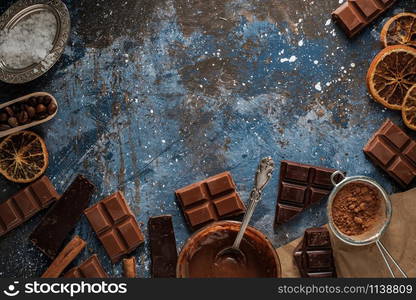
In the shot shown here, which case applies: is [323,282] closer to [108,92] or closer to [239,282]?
[239,282]

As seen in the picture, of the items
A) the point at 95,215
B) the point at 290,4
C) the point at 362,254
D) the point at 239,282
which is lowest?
the point at 362,254

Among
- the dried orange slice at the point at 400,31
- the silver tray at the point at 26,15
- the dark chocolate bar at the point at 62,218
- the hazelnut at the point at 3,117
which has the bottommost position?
the dried orange slice at the point at 400,31

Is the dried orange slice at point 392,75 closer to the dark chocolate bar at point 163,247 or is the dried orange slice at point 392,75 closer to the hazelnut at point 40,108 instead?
the dark chocolate bar at point 163,247

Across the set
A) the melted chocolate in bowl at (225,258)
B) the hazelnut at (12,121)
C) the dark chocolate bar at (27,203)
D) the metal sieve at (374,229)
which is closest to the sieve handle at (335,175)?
the metal sieve at (374,229)

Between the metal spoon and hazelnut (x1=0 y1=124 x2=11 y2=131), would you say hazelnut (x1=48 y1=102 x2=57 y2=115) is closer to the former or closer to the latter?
hazelnut (x1=0 y1=124 x2=11 y2=131)

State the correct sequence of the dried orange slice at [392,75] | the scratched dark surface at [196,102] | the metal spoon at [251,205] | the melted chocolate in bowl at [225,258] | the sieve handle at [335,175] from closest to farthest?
the metal spoon at [251,205] → the melted chocolate in bowl at [225,258] → the sieve handle at [335,175] → the dried orange slice at [392,75] → the scratched dark surface at [196,102]

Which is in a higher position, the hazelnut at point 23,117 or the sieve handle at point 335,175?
the hazelnut at point 23,117

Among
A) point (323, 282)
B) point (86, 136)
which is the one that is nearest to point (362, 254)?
point (323, 282)

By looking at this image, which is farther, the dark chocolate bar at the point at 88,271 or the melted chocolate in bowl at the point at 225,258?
the dark chocolate bar at the point at 88,271

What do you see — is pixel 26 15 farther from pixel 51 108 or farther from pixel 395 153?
pixel 395 153
